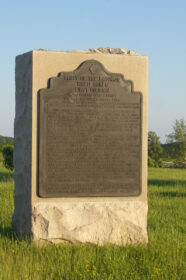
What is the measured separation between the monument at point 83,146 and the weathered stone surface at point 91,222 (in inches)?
0.6

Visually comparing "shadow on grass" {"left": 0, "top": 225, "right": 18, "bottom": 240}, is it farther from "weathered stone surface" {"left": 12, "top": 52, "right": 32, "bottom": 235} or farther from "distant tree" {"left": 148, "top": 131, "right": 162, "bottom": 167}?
"distant tree" {"left": 148, "top": 131, "right": 162, "bottom": 167}

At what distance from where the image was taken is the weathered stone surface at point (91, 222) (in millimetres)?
5703

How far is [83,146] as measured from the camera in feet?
18.9

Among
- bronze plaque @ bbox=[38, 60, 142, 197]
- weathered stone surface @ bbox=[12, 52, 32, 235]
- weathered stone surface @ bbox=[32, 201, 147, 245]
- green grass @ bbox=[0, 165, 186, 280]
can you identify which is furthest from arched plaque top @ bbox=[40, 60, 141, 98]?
green grass @ bbox=[0, 165, 186, 280]

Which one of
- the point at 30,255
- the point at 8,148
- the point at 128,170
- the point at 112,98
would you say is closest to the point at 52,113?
the point at 112,98

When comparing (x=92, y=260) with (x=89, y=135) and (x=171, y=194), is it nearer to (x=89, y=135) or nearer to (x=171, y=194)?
(x=89, y=135)

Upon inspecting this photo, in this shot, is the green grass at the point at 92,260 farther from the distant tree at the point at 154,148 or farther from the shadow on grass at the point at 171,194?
the distant tree at the point at 154,148

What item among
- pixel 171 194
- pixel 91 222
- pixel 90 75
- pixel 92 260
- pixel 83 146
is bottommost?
pixel 92 260

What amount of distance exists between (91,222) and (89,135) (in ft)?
4.13

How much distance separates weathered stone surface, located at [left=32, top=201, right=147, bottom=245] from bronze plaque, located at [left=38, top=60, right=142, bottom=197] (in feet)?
0.62

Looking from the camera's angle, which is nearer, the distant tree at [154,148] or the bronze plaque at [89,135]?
the bronze plaque at [89,135]

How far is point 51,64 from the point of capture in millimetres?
5723

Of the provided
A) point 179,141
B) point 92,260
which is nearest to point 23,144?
point 92,260

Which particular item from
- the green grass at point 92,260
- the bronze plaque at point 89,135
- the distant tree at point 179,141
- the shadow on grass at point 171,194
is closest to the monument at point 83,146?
the bronze plaque at point 89,135
